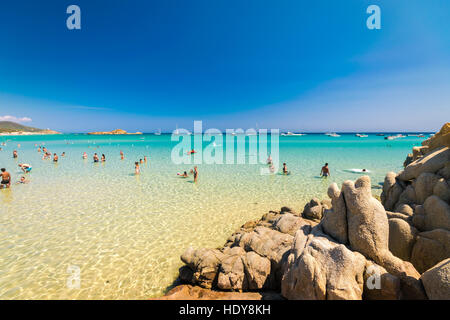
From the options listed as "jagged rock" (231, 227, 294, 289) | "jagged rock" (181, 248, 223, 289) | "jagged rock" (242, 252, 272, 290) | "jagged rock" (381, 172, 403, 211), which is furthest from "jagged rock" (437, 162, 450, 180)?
"jagged rock" (181, 248, 223, 289)

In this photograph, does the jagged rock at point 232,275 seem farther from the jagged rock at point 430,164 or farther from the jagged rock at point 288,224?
the jagged rock at point 430,164

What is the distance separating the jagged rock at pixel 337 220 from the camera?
17.2 feet

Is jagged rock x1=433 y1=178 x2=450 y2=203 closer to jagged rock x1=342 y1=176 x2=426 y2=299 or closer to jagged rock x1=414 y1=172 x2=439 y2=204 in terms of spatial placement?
jagged rock x1=414 y1=172 x2=439 y2=204

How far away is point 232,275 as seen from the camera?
18.5ft

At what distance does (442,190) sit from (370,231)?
419 cm

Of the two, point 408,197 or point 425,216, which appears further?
point 408,197

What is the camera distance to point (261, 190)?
54.9 feet

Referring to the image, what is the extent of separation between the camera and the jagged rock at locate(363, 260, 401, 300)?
4008 millimetres

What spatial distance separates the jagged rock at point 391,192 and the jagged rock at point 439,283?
5853 millimetres

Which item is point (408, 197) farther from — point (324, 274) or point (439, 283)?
point (324, 274)

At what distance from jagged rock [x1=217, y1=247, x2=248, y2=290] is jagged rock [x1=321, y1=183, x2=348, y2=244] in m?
2.84

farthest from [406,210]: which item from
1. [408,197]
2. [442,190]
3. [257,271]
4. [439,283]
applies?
[257,271]

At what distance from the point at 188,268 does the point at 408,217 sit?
7763 millimetres
